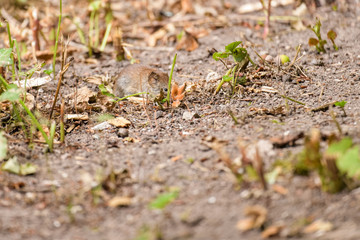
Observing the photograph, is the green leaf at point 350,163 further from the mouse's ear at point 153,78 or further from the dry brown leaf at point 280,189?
the mouse's ear at point 153,78

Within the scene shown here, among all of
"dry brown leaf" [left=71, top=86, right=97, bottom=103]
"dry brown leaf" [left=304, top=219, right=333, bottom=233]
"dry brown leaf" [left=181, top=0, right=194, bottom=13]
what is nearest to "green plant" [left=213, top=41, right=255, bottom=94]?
"dry brown leaf" [left=71, top=86, right=97, bottom=103]

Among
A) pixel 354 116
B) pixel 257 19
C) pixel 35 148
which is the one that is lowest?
pixel 35 148

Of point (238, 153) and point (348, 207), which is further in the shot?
point (238, 153)

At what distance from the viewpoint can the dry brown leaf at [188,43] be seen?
3.66m

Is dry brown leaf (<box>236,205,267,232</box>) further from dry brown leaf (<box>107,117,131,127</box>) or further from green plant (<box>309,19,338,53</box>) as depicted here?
green plant (<box>309,19,338,53</box>)

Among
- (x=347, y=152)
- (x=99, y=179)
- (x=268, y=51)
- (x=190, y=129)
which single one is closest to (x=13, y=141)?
(x=99, y=179)

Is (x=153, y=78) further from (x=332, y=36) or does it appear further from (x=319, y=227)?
(x=319, y=227)

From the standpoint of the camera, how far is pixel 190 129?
93.9 inches

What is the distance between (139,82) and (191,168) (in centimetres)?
120

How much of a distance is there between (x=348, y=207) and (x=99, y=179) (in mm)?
1011

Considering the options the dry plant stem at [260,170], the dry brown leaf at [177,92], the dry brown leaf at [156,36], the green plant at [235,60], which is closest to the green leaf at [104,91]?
the dry brown leaf at [177,92]

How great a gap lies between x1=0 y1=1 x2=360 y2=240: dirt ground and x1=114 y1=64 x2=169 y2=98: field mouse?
14 cm

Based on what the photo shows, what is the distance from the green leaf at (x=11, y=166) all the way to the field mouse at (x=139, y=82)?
1.10 metres

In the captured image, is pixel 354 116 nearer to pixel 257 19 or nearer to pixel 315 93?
pixel 315 93
